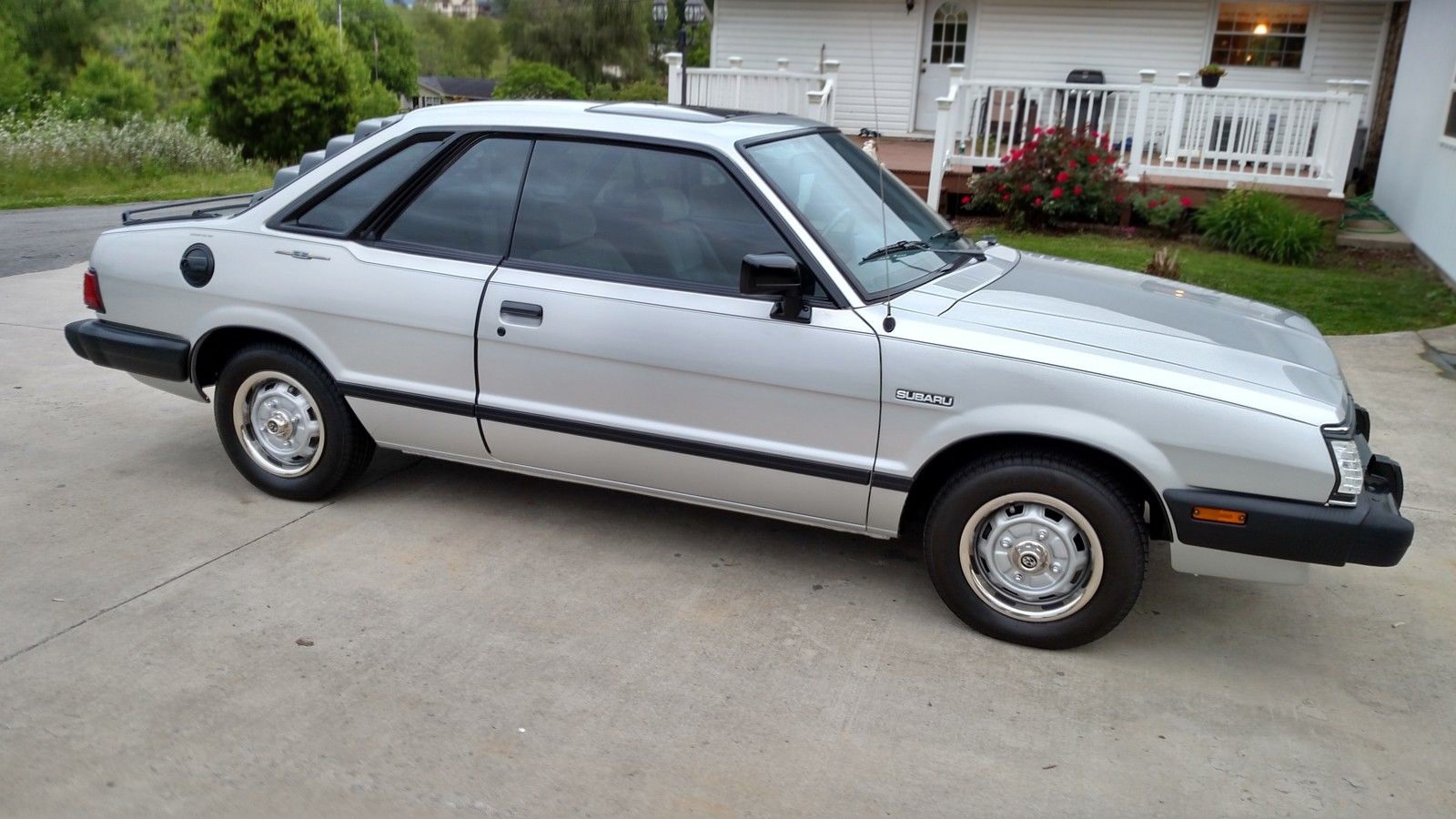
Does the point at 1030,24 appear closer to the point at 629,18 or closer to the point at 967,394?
the point at 967,394

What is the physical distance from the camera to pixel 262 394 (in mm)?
4980

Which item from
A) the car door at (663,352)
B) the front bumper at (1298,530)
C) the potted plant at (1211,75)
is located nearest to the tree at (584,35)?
the potted plant at (1211,75)

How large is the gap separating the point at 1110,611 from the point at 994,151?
35.3 feet

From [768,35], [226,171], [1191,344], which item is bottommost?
[226,171]

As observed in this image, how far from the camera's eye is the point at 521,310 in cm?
438

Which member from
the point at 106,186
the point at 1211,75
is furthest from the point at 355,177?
the point at 106,186

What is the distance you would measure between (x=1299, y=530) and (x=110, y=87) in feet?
148

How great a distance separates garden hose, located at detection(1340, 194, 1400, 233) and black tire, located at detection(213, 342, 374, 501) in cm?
1130

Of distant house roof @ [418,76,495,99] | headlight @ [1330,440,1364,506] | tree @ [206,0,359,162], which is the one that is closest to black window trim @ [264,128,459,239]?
headlight @ [1330,440,1364,506]

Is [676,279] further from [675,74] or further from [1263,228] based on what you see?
[675,74]

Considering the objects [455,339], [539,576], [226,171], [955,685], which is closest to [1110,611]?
[955,685]

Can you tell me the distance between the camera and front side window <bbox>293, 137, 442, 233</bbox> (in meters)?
4.69

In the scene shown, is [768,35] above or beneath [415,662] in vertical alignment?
above

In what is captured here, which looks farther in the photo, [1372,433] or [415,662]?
[1372,433]
